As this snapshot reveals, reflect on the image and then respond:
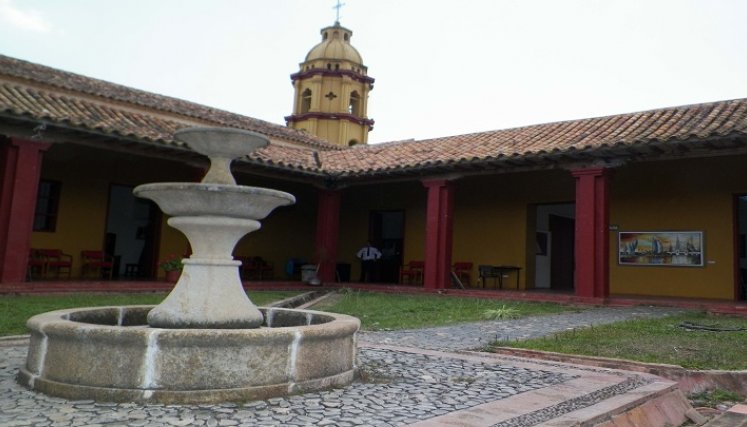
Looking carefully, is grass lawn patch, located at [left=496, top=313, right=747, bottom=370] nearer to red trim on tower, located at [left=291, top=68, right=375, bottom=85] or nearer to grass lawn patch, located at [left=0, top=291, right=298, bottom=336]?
grass lawn patch, located at [left=0, top=291, right=298, bottom=336]

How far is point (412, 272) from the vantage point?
610 inches

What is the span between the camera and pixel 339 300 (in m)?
11.8

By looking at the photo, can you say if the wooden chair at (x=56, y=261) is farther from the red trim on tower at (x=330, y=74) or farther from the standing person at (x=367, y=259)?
the red trim on tower at (x=330, y=74)

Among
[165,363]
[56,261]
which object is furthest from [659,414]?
[56,261]

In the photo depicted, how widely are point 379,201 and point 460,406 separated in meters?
13.7

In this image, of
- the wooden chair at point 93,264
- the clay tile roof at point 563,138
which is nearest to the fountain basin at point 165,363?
the clay tile roof at point 563,138

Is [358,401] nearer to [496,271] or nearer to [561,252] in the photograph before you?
[496,271]

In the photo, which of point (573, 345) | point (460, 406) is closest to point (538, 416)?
point (460, 406)

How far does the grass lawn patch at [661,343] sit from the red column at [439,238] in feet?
17.7

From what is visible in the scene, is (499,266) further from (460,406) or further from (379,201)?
(460,406)

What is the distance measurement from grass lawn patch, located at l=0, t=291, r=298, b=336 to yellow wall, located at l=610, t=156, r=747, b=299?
7526 millimetres

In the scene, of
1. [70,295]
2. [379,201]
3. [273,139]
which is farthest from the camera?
[273,139]

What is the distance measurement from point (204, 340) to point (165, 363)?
0.85 ft

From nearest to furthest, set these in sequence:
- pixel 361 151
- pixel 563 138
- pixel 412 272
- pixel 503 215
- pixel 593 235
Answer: pixel 593 235
pixel 563 138
pixel 503 215
pixel 412 272
pixel 361 151
